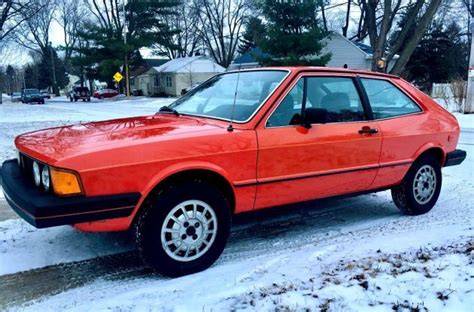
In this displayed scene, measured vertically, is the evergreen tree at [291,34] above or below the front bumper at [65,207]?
above

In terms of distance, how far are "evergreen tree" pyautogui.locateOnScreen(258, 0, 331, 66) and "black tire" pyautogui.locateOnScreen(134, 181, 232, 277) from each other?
23782 millimetres

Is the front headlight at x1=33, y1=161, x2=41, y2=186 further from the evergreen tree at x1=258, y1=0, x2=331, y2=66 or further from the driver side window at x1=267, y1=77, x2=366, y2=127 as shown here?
the evergreen tree at x1=258, y1=0, x2=331, y2=66

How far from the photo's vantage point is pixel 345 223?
495 centimetres

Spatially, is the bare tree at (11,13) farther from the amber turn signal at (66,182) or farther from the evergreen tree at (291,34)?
the amber turn signal at (66,182)

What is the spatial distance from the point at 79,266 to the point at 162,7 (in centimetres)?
4939

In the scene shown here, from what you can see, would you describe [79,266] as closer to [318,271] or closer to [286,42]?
[318,271]

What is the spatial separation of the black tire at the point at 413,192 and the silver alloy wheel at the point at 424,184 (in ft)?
0.05

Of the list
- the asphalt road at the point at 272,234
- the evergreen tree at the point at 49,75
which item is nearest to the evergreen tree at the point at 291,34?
the asphalt road at the point at 272,234

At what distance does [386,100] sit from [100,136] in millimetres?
3005

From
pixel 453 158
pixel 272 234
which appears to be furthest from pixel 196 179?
pixel 453 158

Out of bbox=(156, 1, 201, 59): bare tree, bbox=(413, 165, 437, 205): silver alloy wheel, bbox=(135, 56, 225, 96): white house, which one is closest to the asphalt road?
bbox=(413, 165, 437, 205): silver alloy wheel

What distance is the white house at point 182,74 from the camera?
50763mm

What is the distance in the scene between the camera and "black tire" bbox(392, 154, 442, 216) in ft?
16.5

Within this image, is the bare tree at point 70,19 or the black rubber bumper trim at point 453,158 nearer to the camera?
the black rubber bumper trim at point 453,158
